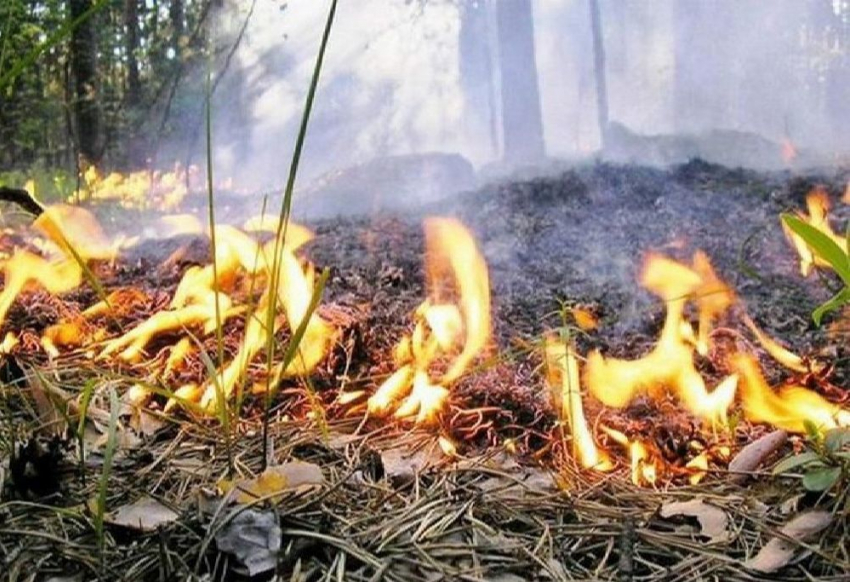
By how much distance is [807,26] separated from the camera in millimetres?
13438

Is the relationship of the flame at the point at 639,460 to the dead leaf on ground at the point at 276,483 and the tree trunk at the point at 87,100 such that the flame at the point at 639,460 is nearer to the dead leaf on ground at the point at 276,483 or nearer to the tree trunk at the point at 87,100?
the dead leaf on ground at the point at 276,483

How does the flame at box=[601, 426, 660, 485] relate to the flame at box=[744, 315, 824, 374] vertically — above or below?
above

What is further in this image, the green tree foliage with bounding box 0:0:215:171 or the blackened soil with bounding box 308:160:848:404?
the green tree foliage with bounding box 0:0:215:171

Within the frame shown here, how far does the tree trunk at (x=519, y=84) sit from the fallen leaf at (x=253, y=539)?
9.21 meters

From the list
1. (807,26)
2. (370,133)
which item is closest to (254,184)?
(370,133)

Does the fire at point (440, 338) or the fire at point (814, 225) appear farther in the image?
the fire at point (814, 225)

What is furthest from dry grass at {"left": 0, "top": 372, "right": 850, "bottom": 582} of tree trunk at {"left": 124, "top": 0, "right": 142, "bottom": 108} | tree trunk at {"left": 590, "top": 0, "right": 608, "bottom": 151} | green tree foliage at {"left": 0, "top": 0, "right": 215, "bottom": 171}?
tree trunk at {"left": 590, "top": 0, "right": 608, "bottom": 151}

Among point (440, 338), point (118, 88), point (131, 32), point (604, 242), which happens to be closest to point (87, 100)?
point (118, 88)

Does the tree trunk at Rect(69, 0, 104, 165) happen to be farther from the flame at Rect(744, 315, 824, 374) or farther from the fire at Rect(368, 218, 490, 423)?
the flame at Rect(744, 315, 824, 374)

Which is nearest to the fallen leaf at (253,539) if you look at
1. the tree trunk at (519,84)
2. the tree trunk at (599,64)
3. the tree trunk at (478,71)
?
the tree trunk at (519,84)

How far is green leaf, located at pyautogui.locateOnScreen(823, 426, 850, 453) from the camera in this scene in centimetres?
98

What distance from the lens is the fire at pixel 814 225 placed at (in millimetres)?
2207

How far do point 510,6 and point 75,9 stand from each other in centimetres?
516

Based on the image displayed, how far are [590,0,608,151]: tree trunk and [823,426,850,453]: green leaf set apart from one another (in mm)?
10217
